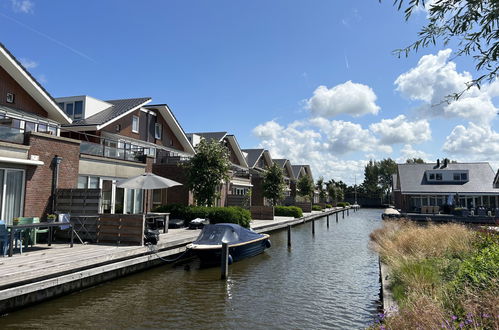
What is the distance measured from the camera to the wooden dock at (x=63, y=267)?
7875 millimetres

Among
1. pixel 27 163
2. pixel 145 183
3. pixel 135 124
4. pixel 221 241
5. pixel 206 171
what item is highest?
pixel 135 124

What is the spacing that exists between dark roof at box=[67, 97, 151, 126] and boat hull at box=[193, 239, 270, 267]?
14.6 meters

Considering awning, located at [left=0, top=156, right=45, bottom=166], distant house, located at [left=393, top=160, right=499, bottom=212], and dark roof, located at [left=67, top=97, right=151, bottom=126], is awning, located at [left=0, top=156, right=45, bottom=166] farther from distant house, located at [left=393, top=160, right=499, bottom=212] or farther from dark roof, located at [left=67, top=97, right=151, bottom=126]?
distant house, located at [left=393, top=160, right=499, bottom=212]

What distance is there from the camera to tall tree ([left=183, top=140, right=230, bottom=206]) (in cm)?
2198

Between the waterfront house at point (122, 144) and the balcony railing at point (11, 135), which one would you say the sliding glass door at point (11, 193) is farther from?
the waterfront house at point (122, 144)

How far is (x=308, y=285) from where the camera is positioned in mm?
11484

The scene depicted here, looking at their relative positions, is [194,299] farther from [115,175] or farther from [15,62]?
[15,62]

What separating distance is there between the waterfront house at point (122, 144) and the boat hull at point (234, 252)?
6.78m

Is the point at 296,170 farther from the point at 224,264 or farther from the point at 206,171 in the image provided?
the point at 224,264

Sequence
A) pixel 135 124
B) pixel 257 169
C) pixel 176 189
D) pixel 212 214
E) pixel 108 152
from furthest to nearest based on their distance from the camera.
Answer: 1. pixel 257 169
2. pixel 135 124
3. pixel 176 189
4. pixel 212 214
5. pixel 108 152

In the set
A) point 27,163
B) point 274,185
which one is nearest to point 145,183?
point 27,163

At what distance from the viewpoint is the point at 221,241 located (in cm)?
1380

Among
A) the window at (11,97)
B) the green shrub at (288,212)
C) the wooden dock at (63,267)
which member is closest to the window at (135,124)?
the window at (11,97)

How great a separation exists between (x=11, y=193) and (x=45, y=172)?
1.53m
